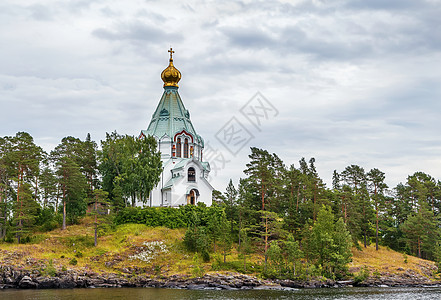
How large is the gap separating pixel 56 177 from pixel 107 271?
13.0m

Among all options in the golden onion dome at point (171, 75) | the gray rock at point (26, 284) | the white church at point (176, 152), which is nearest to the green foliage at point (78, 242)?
the gray rock at point (26, 284)

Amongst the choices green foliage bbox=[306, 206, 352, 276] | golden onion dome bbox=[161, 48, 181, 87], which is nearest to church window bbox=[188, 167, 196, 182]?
golden onion dome bbox=[161, 48, 181, 87]

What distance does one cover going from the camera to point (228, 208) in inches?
2169

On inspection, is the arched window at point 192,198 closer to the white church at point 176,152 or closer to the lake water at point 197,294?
the white church at point 176,152

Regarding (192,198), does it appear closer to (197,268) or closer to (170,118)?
(170,118)

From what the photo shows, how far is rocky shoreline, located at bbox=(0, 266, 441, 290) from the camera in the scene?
40.4 m

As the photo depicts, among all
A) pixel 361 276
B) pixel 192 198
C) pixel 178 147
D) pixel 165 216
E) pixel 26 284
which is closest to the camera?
pixel 26 284

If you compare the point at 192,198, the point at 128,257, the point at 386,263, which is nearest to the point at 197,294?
the point at 128,257

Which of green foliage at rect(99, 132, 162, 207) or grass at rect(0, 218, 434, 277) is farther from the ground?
green foliage at rect(99, 132, 162, 207)

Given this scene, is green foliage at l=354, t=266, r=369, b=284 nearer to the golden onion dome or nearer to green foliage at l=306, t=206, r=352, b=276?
green foliage at l=306, t=206, r=352, b=276

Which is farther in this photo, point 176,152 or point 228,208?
point 176,152

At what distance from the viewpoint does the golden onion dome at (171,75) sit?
64056 mm

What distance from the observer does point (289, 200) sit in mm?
55500

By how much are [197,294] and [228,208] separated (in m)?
19.3
